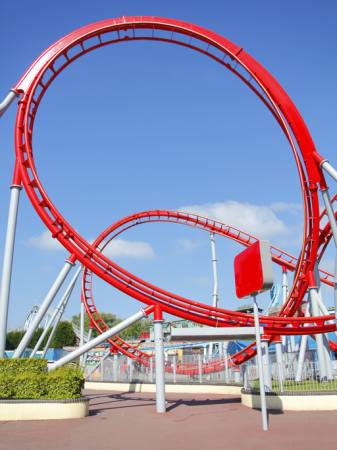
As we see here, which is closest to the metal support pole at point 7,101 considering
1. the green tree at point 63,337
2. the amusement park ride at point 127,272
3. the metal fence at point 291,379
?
the amusement park ride at point 127,272

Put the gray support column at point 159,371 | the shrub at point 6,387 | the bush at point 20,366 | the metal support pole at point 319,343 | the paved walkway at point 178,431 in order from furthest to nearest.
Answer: the metal support pole at point 319,343
the gray support column at point 159,371
the bush at point 20,366
the shrub at point 6,387
the paved walkway at point 178,431

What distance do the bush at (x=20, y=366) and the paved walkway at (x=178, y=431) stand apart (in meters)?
1.44

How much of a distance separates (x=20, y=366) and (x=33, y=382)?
61 centimetres

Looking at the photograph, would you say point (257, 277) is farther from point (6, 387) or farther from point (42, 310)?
point (42, 310)

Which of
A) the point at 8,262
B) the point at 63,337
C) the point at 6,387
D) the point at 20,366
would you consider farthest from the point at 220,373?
the point at 63,337

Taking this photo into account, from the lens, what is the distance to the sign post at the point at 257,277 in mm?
9461

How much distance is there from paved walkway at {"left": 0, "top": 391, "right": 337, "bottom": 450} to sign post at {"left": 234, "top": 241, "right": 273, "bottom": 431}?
0.93 metres

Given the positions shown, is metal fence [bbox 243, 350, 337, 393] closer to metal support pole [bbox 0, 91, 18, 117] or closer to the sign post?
the sign post

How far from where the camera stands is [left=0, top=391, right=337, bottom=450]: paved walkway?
25.9 ft

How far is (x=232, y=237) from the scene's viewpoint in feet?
86.3

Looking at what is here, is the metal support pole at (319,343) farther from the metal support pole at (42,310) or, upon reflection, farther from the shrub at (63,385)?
the metal support pole at (42,310)

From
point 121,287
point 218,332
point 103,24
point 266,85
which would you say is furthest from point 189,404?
point 103,24

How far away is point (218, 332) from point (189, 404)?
11.2 ft

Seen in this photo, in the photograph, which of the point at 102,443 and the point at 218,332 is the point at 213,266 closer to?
the point at 218,332
